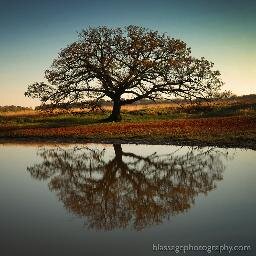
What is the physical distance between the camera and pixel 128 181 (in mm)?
15461

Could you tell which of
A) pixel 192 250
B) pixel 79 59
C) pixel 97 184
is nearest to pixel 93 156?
pixel 97 184

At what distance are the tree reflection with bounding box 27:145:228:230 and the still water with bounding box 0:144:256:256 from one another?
28mm

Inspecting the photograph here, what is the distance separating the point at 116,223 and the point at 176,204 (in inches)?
90.6

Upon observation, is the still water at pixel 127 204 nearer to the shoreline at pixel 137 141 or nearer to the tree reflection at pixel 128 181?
the tree reflection at pixel 128 181

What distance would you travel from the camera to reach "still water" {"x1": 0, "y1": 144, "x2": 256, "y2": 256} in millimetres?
8664

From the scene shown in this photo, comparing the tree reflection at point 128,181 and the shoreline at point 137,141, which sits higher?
the shoreline at point 137,141

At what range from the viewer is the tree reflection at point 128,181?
11.0 metres

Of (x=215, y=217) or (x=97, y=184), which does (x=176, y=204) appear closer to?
(x=215, y=217)

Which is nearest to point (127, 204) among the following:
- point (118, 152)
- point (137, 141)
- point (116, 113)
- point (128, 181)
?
point (128, 181)

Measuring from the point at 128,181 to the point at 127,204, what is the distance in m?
3.51

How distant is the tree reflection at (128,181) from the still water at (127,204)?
3 centimetres

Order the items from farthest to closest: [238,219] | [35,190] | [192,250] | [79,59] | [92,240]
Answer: [79,59] < [35,190] < [238,219] < [92,240] < [192,250]

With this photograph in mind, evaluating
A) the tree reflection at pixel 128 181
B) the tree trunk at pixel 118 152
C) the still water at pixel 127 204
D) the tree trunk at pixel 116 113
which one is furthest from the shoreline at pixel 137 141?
the tree trunk at pixel 116 113

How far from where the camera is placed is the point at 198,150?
924 inches
